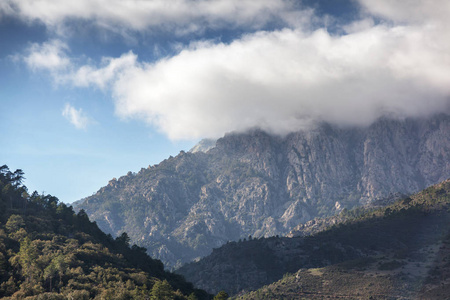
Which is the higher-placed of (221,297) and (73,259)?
(73,259)

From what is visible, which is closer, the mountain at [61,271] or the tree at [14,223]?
the mountain at [61,271]

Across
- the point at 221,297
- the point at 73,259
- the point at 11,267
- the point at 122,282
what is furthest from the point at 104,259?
the point at 221,297

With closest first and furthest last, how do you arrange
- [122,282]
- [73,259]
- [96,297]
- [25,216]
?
[96,297] → [122,282] → [73,259] → [25,216]

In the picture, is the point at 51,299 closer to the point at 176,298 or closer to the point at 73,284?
the point at 73,284

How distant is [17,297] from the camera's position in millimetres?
120000

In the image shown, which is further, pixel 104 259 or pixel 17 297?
pixel 104 259

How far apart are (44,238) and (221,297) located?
3299 inches

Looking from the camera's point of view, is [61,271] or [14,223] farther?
[14,223]

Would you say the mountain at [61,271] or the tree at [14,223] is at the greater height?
the tree at [14,223]

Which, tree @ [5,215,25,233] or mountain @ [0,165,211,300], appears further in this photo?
tree @ [5,215,25,233]

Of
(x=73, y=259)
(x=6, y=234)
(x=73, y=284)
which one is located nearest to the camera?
(x=73, y=284)

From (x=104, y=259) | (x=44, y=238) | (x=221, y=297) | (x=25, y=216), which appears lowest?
(x=221, y=297)

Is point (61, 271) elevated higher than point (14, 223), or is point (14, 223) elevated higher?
point (14, 223)

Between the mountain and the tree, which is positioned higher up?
the tree
